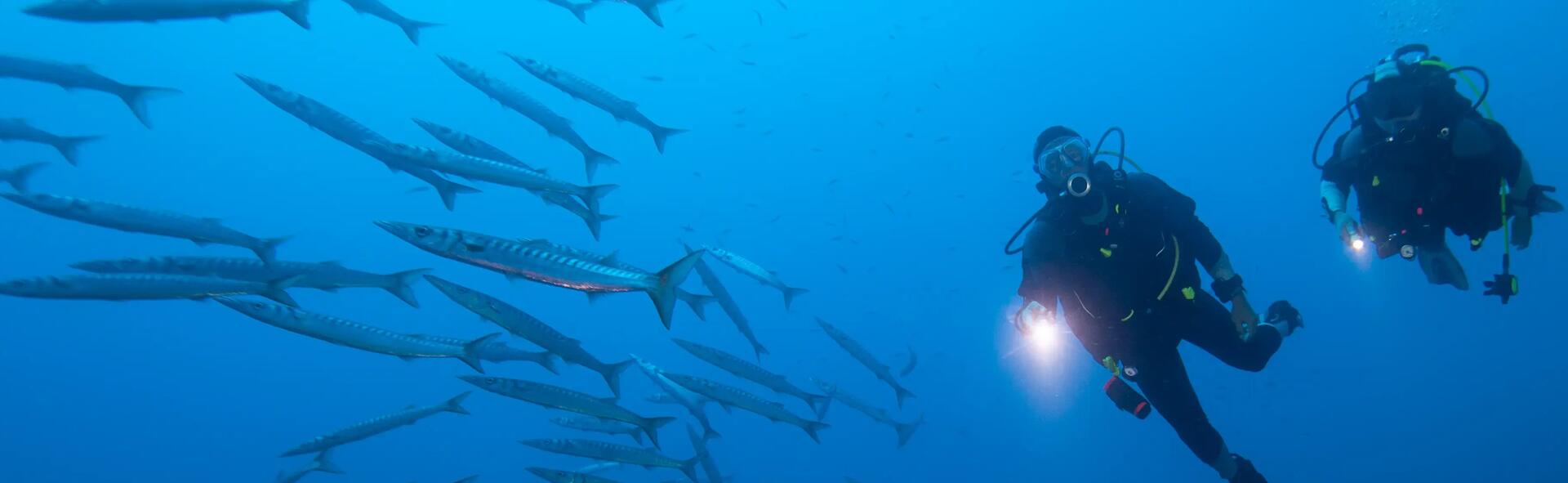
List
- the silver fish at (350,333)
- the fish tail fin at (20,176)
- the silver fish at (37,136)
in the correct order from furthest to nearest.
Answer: the silver fish at (37,136) → the fish tail fin at (20,176) → the silver fish at (350,333)

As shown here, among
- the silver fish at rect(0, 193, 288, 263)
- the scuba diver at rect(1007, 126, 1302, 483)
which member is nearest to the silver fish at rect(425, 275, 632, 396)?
the silver fish at rect(0, 193, 288, 263)

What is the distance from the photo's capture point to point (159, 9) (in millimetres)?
4680

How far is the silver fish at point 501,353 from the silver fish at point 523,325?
9.2 inches

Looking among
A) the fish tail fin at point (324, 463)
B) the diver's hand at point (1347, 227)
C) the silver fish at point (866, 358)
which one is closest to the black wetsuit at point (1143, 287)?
the diver's hand at point (1347, 227)

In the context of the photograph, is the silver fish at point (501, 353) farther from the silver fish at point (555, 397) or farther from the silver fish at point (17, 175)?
the silver fish at point (17, 175)

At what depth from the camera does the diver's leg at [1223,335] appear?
5188 mm

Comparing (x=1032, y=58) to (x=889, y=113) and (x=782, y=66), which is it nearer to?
(x=889, y=113)

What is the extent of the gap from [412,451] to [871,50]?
37606 millimetres

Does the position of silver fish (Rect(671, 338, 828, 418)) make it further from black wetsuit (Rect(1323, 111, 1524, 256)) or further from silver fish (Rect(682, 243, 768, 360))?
black wetsuit (Rect(1323, 111, 1524, 256))

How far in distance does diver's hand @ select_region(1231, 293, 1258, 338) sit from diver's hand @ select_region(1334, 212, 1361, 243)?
1.08 m

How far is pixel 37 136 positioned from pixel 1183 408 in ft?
37.0

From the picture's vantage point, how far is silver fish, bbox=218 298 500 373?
399 centimetres

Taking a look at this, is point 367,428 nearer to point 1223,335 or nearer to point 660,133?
point 660,133

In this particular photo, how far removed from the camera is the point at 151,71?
49.9m
